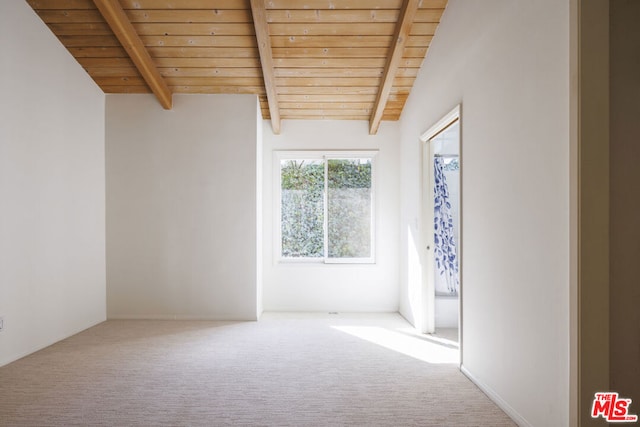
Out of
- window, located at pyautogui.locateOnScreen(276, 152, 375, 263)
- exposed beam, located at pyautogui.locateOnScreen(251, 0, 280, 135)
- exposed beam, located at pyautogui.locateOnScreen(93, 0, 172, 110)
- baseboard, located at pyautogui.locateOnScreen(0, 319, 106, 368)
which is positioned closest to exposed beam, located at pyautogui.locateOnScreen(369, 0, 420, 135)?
window, located at pyautogui.locateOnScreen(276, 152, 375, 263)

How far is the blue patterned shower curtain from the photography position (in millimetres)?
5094

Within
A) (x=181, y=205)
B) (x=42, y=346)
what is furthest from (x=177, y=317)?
(x=42, y=346)

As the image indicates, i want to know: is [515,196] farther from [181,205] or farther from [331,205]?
[181,205]

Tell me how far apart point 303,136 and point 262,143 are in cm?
54

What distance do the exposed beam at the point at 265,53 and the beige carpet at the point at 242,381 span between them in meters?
2.53

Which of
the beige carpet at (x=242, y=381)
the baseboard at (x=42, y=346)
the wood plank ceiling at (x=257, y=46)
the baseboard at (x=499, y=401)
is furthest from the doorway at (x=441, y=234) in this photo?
the baseboard at (x=42, y=346)

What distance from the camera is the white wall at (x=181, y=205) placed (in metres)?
5.03

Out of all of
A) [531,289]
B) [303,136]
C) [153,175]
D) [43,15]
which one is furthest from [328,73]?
[531,289]

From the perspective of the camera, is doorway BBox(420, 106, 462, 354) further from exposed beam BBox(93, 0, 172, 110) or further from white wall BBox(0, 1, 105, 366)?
white wall BBox(0, 1, 105, 366)

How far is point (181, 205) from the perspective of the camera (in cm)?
507

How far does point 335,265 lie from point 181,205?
2066 millimetres

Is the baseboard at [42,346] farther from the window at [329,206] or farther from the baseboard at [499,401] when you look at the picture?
the baseboard at [499,401]

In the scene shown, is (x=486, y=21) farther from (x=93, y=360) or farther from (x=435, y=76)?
(x=93, y=360)

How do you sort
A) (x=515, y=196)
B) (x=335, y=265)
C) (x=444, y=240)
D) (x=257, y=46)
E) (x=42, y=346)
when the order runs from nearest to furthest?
(x=515, y=196) < (x=42, y=346) < (x=257, y=46) < (x=444, y=240) < (x=335, y=265)
